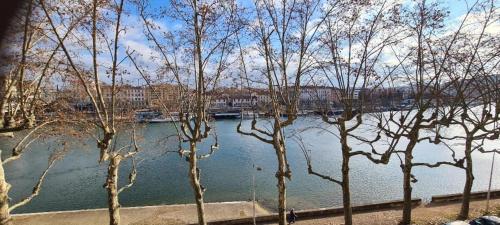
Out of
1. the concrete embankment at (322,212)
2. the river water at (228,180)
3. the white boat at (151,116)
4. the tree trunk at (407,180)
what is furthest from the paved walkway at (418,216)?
the white boat at (151,116)

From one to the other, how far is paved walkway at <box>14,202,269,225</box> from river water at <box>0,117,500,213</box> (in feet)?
11.2

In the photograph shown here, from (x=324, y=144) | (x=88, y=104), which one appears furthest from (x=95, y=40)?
(x=324, y=144)

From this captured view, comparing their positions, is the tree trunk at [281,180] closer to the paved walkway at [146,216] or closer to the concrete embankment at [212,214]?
the concrete embankment at [212,214]

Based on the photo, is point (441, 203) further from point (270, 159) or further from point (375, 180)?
point (270, 159)

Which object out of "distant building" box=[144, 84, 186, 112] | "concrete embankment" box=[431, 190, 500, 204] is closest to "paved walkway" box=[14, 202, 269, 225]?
"distant building" box=[144, 84, 186, 112]

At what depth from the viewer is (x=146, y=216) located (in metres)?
19.0

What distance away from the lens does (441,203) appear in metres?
20.1

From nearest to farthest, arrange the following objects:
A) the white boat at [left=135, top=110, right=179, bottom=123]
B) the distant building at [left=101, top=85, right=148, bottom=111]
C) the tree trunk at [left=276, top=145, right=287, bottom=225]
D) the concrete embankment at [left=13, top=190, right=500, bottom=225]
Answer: the tree trunk at [left=276, top=145, right=287, bottom=225] < the distant building at [left=101, top=85, right=148, bottom=111] < the white boat at [left=135, top=110, right=179, bottom=123] < the concrete embankment at [left=13, top=190, right=500, bottom=225]

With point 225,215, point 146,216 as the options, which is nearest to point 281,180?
point 225,215

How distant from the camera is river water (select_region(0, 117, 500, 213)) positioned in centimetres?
2509

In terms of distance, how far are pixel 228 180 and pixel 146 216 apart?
1141 centimetres

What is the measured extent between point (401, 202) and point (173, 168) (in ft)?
65.9

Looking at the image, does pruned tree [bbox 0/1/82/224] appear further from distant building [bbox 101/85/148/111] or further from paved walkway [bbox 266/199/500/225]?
paved walkway [bbox 266/199/500/225]

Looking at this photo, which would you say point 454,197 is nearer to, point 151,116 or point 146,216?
point 146,216
